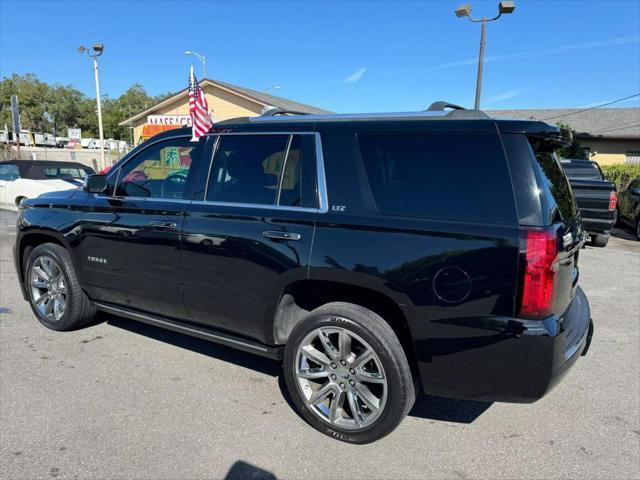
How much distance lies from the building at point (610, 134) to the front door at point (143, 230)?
2471cm

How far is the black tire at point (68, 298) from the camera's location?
419cm

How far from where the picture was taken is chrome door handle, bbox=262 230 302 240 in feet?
9.29

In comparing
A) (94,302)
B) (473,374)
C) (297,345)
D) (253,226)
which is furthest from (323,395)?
(94,302)

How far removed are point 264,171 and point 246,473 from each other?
188 centimetres

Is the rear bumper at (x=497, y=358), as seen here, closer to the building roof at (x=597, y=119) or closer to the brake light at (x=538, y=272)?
the brake light at (x=538, y=272)

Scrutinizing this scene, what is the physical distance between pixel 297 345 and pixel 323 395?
35 centimetres

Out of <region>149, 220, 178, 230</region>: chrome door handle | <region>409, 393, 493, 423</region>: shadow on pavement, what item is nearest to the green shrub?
<region>409, 393, 493, 423</region>: shadow on pavement

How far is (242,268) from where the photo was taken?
3.04 meters

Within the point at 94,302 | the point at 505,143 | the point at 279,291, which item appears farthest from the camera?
the point at 94,302

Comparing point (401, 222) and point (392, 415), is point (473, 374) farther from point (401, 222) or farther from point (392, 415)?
point (401, 222)

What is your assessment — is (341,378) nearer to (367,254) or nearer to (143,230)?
(367,254)

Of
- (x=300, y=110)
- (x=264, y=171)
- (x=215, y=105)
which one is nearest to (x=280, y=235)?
(x=264, y=171)

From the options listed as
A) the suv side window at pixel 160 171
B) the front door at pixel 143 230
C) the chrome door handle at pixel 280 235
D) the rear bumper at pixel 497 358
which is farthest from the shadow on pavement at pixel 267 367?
the suv side window at pixel 160 171

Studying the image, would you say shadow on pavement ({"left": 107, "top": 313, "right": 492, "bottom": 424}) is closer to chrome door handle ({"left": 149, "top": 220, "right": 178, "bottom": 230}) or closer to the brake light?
the brake light
